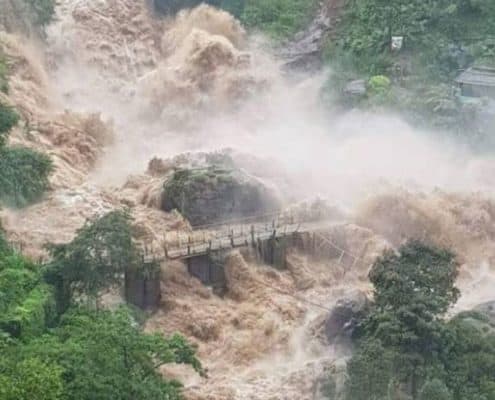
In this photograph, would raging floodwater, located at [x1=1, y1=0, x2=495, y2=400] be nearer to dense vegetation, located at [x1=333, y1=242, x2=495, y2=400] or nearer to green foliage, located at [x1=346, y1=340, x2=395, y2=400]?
dense vegetation, located at [x1=333, y1=242, x2=495, y2=400]

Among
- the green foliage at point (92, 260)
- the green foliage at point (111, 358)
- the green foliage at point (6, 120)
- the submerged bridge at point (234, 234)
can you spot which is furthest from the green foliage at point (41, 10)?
the green foliage at point (111, 358)

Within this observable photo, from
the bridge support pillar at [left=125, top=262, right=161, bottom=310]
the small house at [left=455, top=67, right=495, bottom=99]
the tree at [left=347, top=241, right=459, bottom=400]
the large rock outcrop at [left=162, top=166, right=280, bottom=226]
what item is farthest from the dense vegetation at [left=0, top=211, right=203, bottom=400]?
the small house at [left=455, top=67, right=495, bottom=99]

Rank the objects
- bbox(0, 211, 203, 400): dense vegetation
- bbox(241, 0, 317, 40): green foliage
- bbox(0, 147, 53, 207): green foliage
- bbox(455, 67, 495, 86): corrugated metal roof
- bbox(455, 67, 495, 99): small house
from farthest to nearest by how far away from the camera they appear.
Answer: bbox(241, 0, 317, 40): green foliage → bbox(455, 67, 495, 86): corrugated metal roof → bbox(455, 67, 495, 99): small house → bbox(0, 147, 53, 207): green foliage → bbox(0, 211, 203, 400): dense vegetation

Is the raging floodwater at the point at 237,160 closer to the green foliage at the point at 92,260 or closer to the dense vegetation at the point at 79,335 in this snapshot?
the green foliage at the point at 92,260

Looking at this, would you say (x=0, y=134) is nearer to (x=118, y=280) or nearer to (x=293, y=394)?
(x=118, y=280)

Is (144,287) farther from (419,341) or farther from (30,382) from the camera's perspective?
(30,382)

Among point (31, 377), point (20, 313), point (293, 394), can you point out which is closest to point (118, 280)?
point (20, 313)
